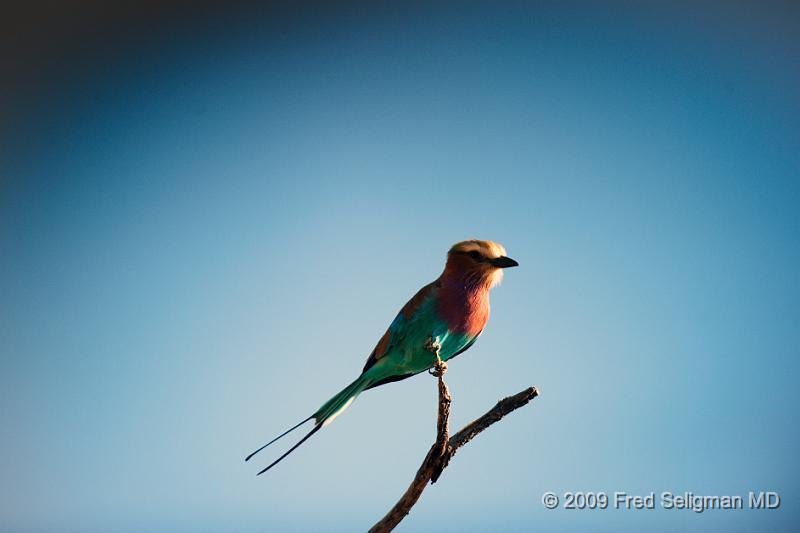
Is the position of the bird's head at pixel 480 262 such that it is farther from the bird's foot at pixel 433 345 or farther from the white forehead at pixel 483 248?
the bird's foot at pixel 433 345

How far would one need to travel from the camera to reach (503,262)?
325 centimetres

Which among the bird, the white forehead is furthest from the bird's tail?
the white forehead

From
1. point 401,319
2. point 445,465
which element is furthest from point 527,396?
point 401,319

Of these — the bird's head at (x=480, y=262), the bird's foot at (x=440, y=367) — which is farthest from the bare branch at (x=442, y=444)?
the bird's head at (x=480, y=262)

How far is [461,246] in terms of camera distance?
3336mm

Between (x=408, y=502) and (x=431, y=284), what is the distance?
116cm

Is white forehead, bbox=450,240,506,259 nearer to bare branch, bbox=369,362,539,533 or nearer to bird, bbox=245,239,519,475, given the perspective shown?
bird, bbox=245,239,519,475

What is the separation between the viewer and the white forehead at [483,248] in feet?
10.7

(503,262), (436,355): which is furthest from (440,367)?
(503,262)

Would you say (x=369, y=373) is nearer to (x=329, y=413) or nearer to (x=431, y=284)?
(x=329, y=413)

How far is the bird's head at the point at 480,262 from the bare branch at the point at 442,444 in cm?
63

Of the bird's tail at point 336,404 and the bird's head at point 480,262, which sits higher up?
the bird's head at point 480,262

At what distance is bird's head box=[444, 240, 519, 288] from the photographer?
129 inches

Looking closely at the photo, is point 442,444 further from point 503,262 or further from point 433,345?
point 503,262
